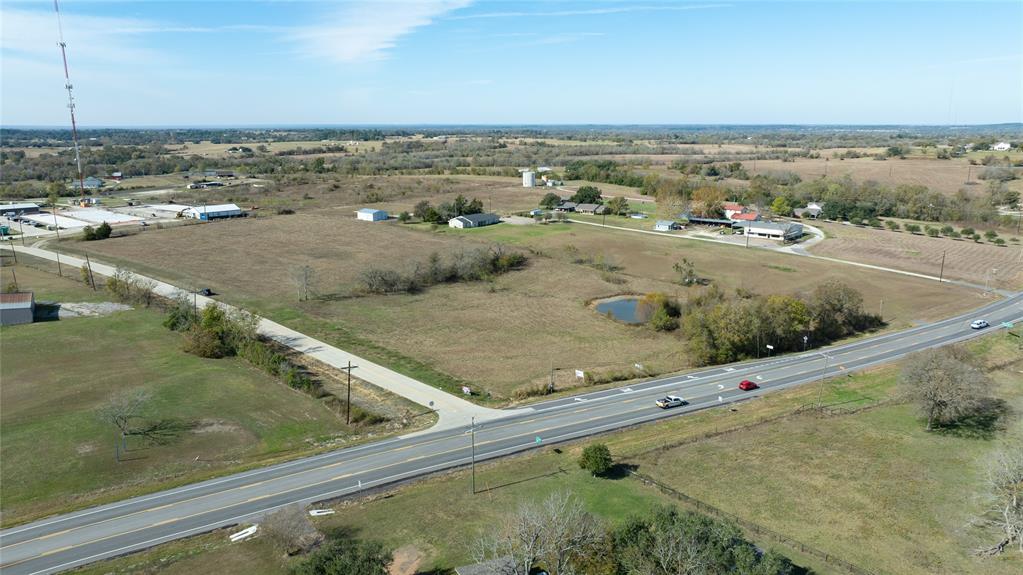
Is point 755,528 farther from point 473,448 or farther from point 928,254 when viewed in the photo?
point 928,254

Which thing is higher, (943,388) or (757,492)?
(943,388)

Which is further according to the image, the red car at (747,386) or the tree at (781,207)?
the tree at (781,207)

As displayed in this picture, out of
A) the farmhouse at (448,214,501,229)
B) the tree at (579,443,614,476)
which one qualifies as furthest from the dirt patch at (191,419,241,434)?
the farmhouse at (448,214,501,229)

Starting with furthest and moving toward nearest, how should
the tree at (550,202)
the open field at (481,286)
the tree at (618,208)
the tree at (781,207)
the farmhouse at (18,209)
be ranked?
the tree at (550,202), the tree at (618,208), the tree at (781,207), the farmhouse at (18,209), the open field at (481,286)

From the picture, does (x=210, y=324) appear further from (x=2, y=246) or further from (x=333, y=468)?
(x=2, y=246)

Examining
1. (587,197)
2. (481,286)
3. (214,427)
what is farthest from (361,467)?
(587,197)

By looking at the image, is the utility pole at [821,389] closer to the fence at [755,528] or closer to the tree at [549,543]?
the fence at [755,528]

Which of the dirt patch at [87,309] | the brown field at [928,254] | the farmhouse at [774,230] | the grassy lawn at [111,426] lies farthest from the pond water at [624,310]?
the dirt patch at [87,309]
